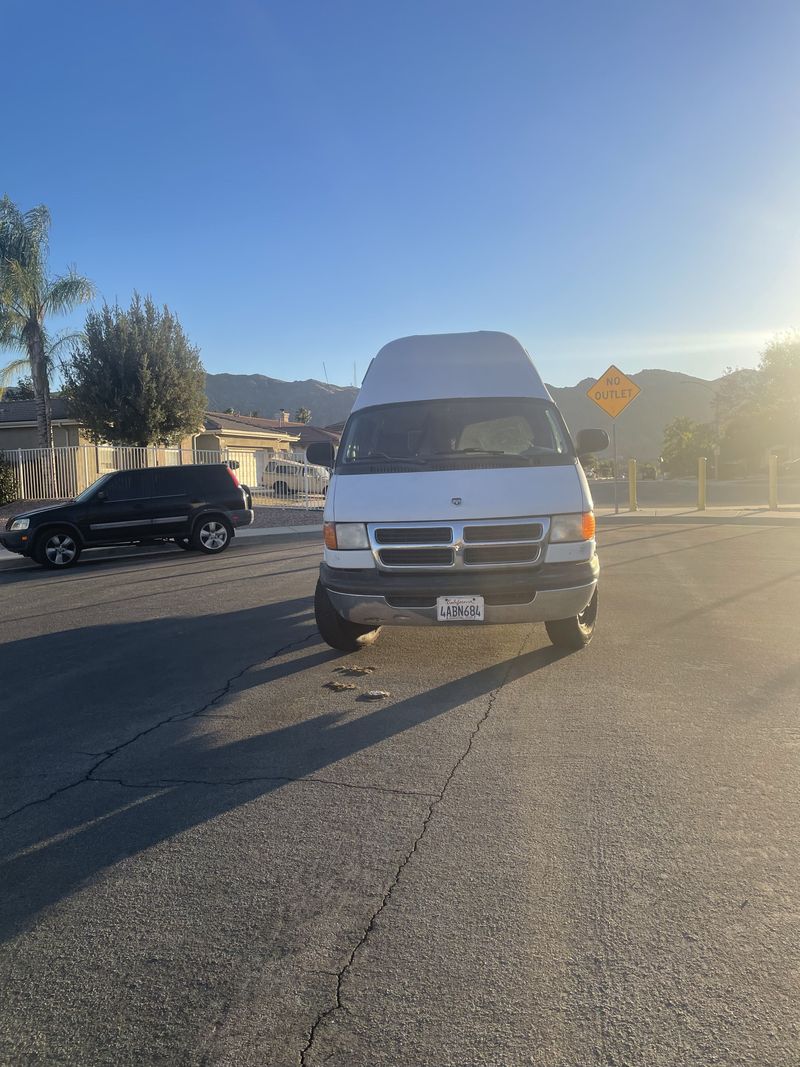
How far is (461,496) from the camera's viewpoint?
6.08m

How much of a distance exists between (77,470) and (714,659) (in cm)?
2245

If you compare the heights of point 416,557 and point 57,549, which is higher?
point 416,557

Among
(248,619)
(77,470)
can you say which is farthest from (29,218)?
(248,619)

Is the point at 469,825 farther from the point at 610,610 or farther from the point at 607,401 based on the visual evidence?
the point at 607,401

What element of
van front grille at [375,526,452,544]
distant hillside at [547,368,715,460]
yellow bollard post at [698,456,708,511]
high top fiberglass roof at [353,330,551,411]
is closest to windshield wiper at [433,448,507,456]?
high top fiberglass roof at [353,330,551,411]

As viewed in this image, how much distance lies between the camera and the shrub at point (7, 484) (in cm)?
2430

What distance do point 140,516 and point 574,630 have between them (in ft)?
35.4

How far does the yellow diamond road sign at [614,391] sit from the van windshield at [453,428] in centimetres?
1306

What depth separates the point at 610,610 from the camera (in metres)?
8.54

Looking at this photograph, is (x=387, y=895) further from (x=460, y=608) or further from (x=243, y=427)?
(x=243, y=427)

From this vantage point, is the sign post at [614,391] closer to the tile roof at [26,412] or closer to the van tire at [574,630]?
the van tire at [574,630]

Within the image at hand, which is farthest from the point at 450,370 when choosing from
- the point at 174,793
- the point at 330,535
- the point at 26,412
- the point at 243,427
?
the point at 243,427

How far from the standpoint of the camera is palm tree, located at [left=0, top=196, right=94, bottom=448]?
27.4 m

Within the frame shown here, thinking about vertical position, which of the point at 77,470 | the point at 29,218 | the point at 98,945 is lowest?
the point at 98,945
